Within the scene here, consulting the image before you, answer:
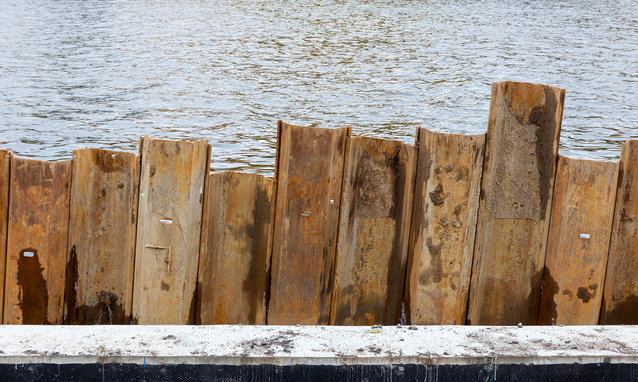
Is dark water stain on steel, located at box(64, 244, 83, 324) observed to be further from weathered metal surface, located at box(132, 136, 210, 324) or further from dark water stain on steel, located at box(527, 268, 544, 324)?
dark water stain on steel, located at box(527, 268, 544, 324)

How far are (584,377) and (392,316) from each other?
45.7 inches

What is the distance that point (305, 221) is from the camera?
3.63 meters

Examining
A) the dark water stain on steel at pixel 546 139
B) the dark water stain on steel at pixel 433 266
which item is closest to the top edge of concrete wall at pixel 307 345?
the dark water stain on steel at pixel 433 266

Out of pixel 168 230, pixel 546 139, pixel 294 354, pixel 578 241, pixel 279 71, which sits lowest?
pixel 294 354

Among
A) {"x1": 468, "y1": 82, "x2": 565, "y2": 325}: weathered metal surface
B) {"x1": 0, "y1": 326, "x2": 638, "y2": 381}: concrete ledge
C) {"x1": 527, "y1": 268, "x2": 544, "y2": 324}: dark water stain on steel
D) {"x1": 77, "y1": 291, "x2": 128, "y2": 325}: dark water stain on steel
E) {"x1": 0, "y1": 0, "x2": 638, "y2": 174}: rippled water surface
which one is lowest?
{"x1": 77, "y1": 291, "x2": 128, "y2": 325}: dark water stain on steel

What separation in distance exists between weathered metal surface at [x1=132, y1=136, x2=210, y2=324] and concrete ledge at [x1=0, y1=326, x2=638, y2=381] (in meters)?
0.70

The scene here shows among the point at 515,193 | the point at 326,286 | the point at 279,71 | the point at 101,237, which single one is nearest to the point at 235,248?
the point at 326,286

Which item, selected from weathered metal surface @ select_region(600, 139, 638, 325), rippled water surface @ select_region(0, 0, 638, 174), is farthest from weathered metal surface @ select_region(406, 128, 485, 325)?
rippled water surface @ select_region(0, 0, 638, 174)

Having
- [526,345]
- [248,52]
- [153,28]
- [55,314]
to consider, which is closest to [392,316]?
[526,345]

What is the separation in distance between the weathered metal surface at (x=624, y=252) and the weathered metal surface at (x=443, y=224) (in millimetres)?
Result: 657

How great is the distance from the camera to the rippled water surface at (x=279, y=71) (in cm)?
979

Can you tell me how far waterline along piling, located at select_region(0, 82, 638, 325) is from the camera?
3.58m

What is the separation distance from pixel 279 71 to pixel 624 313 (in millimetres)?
10542

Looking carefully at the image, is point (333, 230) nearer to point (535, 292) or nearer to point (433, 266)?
point (433, 266)
